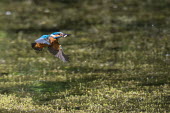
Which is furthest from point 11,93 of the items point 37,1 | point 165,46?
point 37,1

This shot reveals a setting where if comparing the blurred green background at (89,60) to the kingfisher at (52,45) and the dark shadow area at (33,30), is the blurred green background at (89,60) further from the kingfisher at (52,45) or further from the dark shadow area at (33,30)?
the kingfisher at (52,45)

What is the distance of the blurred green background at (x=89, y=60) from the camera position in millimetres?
4367

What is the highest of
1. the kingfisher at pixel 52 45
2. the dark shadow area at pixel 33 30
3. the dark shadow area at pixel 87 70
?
the dark shadow area at pixel 33 30

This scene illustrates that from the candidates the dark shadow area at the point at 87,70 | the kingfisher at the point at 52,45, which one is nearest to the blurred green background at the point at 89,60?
the dark shadow area at the point at 87,70

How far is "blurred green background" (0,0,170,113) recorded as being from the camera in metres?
4.37

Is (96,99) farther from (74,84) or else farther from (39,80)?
(39,80)

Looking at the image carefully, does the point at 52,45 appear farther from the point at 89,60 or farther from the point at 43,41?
the point at 89,60

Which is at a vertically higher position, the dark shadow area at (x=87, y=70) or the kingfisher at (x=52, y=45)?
the kingfisher at (x=52, y=45)

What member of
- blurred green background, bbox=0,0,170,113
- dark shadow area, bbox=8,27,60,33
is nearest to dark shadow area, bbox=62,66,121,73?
blurred green background, bbox=0,0,170,113

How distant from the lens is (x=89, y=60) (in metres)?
6.09

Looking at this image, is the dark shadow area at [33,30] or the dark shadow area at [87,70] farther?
the dark shadow area at [33,30]

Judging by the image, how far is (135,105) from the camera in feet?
13.8

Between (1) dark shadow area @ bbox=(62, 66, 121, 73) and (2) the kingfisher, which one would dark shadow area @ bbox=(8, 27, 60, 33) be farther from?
(2) the kingfisher

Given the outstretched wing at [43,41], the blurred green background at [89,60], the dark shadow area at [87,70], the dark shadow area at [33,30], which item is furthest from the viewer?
the dark shadow area at [33,30]
